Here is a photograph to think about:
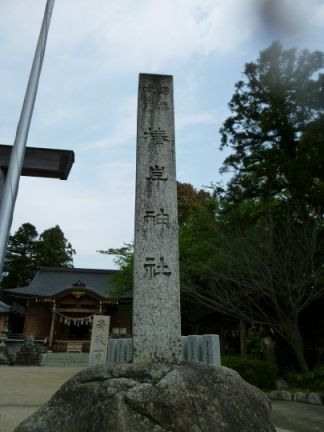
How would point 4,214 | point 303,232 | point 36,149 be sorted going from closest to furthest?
point 4,214 → point 36,149 → point 303,232

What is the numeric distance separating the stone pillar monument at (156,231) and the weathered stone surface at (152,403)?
545mm

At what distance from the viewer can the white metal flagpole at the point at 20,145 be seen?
9.46ft

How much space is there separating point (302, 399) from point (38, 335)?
2068 centimetres

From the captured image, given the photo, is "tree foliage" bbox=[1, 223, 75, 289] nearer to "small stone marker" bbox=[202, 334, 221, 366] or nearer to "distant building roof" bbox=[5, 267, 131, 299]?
"distant building roof" bbox=[5, 267, 131, 299]

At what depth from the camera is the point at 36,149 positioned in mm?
4906

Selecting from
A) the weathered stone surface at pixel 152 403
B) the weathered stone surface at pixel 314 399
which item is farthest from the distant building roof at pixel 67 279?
the weathered stone surface at pixel 152 403

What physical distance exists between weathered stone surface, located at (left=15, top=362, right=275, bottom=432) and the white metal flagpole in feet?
4.59

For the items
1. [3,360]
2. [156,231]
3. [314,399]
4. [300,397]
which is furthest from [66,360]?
[156,231]

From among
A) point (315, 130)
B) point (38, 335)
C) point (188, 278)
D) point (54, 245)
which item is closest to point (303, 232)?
point (315, 130)

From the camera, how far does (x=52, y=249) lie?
4256 centimetres

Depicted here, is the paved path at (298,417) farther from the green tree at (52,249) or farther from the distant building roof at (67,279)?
the green tree at (52,249)

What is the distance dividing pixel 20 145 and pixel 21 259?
134 feet

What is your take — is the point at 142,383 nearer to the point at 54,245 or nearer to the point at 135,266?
the point at 135,266

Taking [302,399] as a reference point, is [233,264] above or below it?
above
